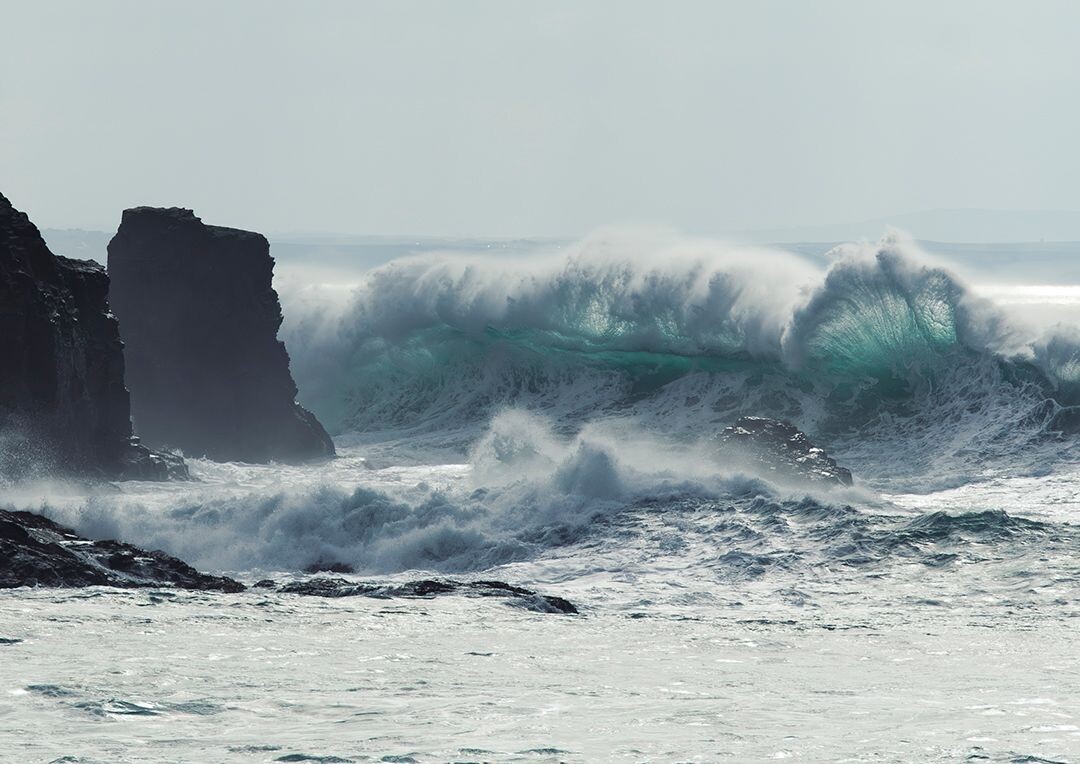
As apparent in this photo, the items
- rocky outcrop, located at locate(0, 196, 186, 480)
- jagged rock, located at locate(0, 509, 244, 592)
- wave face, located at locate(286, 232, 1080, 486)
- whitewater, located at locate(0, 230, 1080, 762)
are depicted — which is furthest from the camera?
wave face, located at locate(286, 232, 1080, 486)

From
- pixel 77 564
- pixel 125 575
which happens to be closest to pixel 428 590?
pixel 125 575

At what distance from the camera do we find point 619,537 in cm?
2328

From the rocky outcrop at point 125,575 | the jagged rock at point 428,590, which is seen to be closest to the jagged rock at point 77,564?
the rocky outcrop at point 125,575

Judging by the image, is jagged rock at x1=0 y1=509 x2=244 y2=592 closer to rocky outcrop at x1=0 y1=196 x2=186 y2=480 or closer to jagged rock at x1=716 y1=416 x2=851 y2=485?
rocky outcrop at x1=0 y1=196 x2=186 y2=480

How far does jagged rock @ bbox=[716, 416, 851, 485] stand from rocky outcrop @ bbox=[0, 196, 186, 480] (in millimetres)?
11358

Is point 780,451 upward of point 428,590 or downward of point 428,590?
upward

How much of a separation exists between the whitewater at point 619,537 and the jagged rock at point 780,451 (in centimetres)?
45

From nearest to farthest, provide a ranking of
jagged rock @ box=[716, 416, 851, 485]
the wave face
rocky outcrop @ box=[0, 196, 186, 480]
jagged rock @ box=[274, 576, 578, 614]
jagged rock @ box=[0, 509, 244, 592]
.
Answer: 1. jagged rock @ box=[0, 509, 244, 592]
2. jagged rock @ box=[274, 576, 578, 614]
3. jagged rock @ box=[716, 416, 851, 485]
4. rocky outcrop @ box=[0, 196, 186, 480]
5. the wave face

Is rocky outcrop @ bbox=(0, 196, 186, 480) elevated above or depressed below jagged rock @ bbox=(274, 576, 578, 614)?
above

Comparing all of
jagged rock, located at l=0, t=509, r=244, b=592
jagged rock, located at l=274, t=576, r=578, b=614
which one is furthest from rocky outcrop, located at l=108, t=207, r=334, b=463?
jagged rock, located at l=274, t=576, r=578, b=614

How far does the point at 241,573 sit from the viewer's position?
21.9 m

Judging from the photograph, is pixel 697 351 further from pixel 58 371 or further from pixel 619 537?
pixel 619 537

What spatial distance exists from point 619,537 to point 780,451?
4561 mm

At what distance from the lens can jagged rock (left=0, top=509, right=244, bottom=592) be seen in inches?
660
